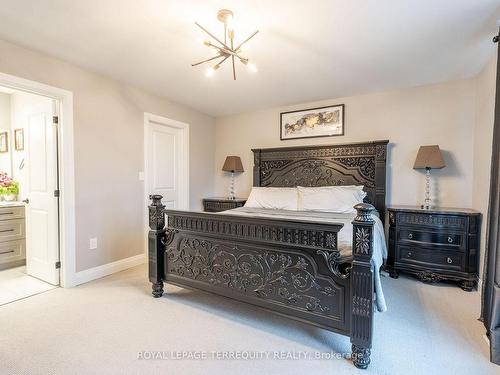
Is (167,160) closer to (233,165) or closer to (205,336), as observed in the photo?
(233,165)

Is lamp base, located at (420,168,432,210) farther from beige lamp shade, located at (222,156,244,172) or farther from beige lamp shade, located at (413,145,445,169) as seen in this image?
beige lamp shade, located at (222,156,244,172)

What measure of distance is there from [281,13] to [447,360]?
8.41 ft

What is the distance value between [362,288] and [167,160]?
331 cm

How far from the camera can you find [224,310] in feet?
7.54

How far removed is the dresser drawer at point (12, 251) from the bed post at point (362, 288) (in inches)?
161

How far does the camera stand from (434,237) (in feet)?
9.40

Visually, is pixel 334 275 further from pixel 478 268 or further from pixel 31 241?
pixel 31 241

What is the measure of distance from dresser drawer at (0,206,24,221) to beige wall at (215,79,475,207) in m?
3.95

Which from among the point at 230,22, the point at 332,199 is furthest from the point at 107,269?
the point at 230,22

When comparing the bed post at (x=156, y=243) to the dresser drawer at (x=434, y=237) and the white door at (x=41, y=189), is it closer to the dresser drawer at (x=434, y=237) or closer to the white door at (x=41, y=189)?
the white door at (x=41, y=189)

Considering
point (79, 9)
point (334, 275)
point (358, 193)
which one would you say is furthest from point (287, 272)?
point (79, 9)

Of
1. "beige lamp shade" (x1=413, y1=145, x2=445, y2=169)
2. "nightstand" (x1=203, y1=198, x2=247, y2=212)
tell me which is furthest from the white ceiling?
"nightstand" (x1=203, y1=198, x2=247, y2=212)

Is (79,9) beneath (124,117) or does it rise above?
above

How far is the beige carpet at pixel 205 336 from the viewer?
5.29 feet
